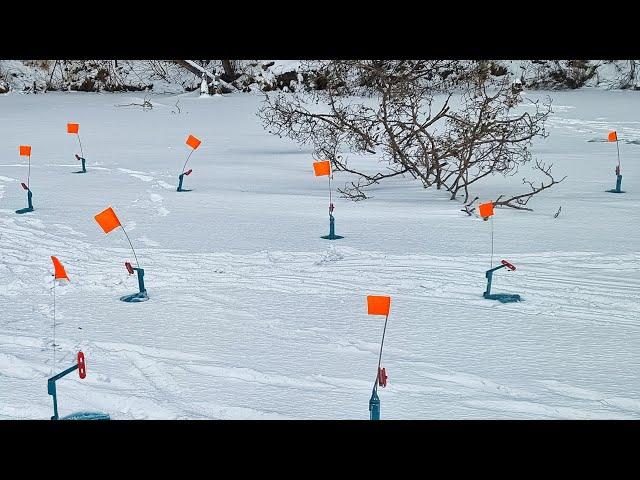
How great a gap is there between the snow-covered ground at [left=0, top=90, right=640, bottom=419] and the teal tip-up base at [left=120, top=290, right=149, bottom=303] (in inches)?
2.3

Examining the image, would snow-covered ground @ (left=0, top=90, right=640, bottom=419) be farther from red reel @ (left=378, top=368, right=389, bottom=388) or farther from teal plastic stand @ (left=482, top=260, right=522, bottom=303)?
red reel @ (left=378, top=368, right=389, bottom=388)

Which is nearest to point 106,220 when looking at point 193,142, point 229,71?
point 193,142

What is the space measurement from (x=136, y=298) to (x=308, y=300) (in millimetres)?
1032

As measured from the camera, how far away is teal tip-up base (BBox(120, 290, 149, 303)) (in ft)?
14.8

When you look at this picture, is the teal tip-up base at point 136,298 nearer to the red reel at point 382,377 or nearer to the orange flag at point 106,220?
the orange flag at point 106,220

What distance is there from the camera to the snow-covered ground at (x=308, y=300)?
3.17m

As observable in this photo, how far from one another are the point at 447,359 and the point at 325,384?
64 centimetres

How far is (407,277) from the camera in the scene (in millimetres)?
4918

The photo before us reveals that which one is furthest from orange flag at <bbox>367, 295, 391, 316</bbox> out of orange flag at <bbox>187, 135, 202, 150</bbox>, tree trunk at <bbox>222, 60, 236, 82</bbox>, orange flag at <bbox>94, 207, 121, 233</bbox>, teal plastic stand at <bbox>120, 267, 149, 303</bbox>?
tree trunk at <bbox>222, 60, 236, 82</bbox>

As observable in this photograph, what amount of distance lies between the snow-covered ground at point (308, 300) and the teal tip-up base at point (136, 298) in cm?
6

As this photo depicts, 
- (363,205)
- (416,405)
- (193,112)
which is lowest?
(416,405)
